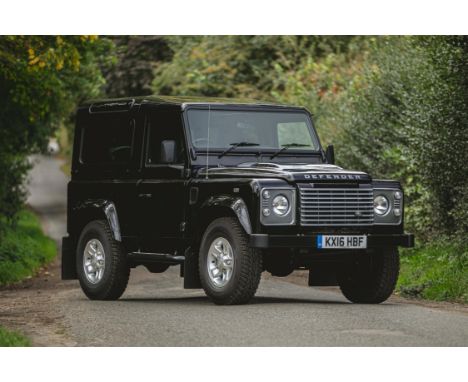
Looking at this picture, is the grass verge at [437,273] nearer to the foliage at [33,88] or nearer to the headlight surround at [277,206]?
the headlight surround at [277,206]

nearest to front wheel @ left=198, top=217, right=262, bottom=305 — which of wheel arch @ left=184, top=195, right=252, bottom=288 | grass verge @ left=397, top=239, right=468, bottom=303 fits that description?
wheel arch @ left=184, top=195, right=252, bottom=288

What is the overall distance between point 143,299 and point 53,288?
11.7 ft

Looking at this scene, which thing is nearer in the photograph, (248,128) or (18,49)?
(248,128)

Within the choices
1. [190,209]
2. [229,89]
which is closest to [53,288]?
[190,209]

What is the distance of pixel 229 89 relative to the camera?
32.8 m

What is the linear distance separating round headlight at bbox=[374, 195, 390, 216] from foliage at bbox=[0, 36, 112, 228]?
23.6 feet

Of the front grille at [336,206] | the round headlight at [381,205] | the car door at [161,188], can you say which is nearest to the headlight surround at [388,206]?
the round headlight at [381,205]

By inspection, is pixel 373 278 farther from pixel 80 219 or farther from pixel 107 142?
pixel 80 219

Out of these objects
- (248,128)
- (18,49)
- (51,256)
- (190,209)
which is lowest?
(51,256)

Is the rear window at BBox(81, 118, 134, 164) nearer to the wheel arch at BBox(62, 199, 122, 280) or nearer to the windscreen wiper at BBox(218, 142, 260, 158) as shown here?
the wheel arch at BBox(62, 199, 122, 280)

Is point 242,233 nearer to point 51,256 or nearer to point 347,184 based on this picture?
point 347,184

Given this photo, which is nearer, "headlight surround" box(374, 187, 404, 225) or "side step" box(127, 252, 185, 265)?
"headlight surround" box(374, 187, 404, 225)

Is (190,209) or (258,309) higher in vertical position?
(190,209)

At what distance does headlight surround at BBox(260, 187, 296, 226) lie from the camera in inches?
521
